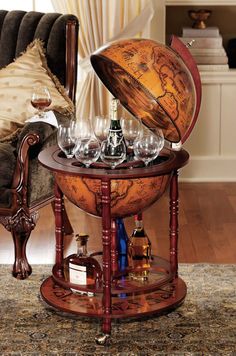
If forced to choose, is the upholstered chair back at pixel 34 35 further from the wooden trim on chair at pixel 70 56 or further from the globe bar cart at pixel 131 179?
the globe bar cart at pixel 131 179

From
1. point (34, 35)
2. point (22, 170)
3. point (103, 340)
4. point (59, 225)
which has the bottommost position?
point (103, 340)

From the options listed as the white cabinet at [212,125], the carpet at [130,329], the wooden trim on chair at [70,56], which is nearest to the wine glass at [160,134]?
the carpet at [130,329]

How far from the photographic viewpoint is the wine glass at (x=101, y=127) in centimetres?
388

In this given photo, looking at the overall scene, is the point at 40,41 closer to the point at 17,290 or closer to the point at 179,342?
the point at 17,290

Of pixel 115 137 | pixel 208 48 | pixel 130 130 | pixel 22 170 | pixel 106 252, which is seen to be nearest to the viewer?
pixel 106 252

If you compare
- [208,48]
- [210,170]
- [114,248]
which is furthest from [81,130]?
[210,170]

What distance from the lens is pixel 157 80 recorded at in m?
3.56

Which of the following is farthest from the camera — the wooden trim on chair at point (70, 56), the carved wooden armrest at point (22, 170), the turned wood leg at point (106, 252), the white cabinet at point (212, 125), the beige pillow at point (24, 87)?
the white cabinet at point (212, 125)

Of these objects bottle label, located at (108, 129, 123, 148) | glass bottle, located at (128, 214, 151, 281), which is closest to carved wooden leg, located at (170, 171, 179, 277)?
glass bottle, located at (128, 214, 151, 281)

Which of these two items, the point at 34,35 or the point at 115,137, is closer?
the point at 115,137

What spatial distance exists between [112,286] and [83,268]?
0.15 m

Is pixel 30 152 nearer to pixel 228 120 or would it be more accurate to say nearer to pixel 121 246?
pixel 121 246

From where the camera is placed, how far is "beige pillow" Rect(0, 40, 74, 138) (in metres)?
4.68

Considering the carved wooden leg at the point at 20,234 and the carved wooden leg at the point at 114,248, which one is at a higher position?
the carved wooden leg at the point at 114,248
